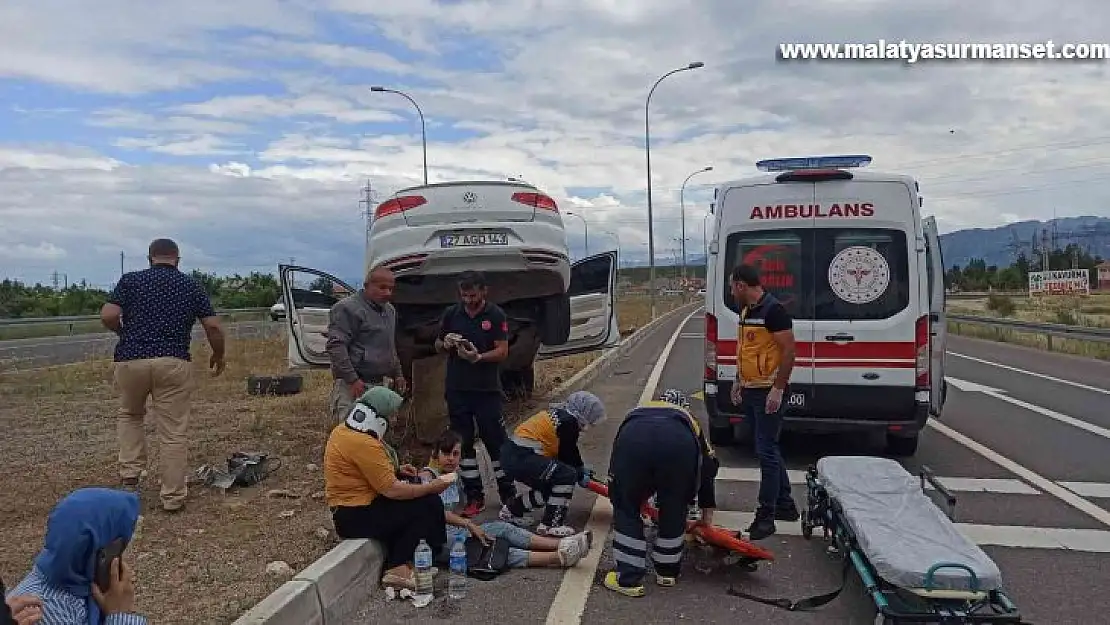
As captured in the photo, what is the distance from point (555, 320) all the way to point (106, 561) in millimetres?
6563

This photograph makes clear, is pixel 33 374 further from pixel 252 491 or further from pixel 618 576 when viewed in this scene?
pixel 618 576

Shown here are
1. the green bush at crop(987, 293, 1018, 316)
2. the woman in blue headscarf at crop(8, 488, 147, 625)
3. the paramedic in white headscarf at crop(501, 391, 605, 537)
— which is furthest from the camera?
the green bush at crop(987, 293, 1018, 316)

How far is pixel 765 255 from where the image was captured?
26.6 feet

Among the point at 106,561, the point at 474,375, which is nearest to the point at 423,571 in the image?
the point at 474,375

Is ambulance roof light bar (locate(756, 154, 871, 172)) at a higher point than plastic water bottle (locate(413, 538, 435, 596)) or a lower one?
higher

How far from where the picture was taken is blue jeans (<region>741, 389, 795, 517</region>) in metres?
5.88

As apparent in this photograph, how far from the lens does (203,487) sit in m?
6.92

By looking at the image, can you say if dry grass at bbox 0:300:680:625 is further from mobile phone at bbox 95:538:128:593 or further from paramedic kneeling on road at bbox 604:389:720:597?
paramedic kneeling on road at bbox 604:389:720:597

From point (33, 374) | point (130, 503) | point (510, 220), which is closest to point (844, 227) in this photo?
point (510, 220)

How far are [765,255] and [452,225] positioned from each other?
2.77 m

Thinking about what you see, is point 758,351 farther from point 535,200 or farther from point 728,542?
point 535,200

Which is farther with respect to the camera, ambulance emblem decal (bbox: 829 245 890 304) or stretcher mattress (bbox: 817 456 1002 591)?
ambulance emblem decal (bbox: 829 245 890 304)

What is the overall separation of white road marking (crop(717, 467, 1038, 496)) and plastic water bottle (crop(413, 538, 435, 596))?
329 centimetres

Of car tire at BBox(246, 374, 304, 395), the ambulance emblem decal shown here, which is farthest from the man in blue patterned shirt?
car tire at BBox(246, 374, 304, 395)
